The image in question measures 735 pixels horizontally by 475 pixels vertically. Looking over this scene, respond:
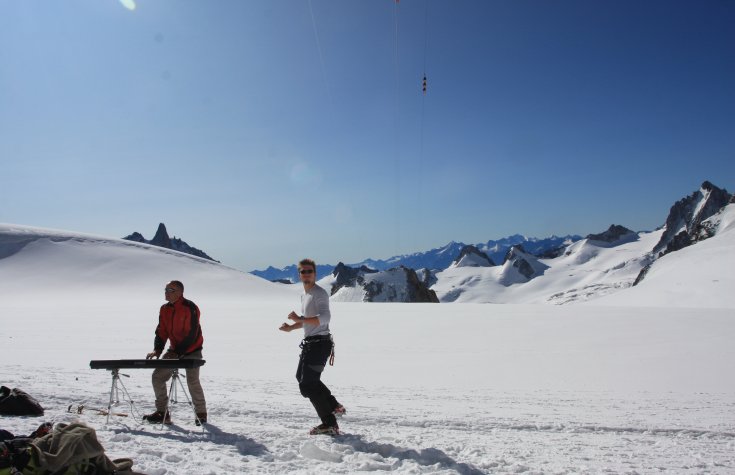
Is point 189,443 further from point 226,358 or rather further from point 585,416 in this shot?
point 226,358

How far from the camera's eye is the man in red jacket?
23.2 feet

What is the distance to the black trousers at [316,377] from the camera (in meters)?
6.50

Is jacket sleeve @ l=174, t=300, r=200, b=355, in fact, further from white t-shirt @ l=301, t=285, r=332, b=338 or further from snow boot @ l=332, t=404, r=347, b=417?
snow boot @ l=332, t=404, r=347, b=417

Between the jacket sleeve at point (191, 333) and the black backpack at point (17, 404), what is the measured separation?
2.75 m

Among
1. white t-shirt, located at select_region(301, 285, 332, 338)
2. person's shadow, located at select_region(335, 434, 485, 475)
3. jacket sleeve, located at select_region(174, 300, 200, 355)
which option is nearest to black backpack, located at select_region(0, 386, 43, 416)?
jacket sleeve, located at select_region(174, 300, 200, 355)

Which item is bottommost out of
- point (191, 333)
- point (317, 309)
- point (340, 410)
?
point (340, 410)

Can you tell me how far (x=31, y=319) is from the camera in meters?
24.6

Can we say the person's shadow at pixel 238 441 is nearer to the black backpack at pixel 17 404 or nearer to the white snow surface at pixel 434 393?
the white snow surface at pixel 434 393

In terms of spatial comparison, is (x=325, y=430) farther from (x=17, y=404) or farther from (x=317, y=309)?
(x=17, y=404)

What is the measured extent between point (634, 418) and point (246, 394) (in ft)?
24.9

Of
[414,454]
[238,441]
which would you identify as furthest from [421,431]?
[238,441]

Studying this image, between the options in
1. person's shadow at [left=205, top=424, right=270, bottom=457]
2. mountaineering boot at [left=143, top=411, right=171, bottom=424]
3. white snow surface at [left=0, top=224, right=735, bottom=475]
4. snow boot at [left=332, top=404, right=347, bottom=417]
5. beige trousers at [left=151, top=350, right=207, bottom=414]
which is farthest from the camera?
mountaineering boot at [left=143, top=411, right=171, bottom=424]

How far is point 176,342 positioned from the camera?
23.5 feet

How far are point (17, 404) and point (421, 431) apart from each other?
678cm
